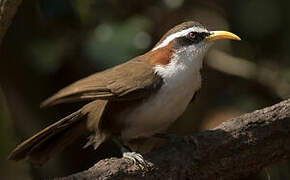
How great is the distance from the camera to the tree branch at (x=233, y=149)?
14.4ft

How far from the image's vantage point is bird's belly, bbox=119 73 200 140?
178 inches

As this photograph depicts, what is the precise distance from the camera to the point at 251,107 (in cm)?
608

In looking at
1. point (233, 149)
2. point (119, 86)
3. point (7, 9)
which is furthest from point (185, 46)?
point (7, 9)

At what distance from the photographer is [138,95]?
4551 mm

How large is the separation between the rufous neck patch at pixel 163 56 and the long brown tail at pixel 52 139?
0.65 m

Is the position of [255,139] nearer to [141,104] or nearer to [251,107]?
[141,104]

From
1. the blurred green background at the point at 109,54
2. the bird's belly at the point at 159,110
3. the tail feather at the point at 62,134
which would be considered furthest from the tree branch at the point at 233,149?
the blurred green background at the point at 109,54

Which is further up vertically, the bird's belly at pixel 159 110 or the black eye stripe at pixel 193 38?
the black eye stripe at pixel 193 38

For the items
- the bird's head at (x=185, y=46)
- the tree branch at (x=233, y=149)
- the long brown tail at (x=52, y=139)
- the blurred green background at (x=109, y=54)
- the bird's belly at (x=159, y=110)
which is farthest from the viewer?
the blurred green background at (x=109, y=54)

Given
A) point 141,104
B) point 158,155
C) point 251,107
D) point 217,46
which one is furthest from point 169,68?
point 217,46

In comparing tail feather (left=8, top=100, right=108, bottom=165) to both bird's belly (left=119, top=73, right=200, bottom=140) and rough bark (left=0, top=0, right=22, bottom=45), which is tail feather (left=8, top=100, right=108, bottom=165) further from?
rough bark (left=0, top=0, right=22, bottom=45)

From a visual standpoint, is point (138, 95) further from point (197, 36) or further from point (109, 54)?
point (109, 54)

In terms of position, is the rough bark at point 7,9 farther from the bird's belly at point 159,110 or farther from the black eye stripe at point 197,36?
the black eye stripe at point 197,36

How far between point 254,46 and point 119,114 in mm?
2148
